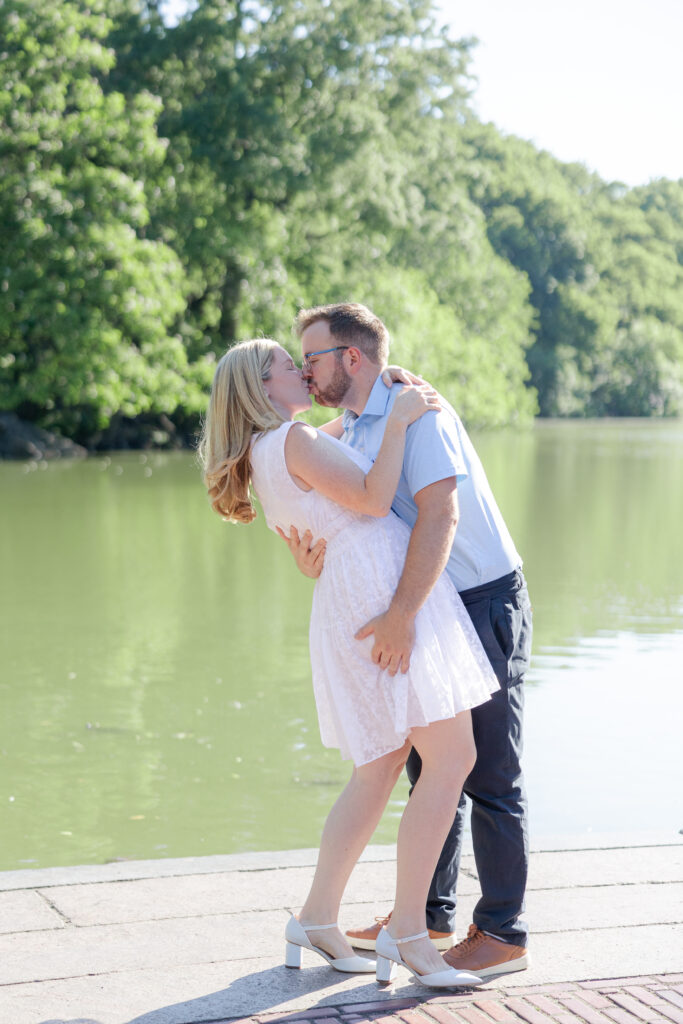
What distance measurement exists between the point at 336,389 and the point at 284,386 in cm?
14

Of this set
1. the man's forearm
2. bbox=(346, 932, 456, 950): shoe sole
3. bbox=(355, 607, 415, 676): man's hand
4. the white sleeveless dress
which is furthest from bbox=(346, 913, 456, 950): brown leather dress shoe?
the man's forearm

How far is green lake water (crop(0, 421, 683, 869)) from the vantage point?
6.24 metres

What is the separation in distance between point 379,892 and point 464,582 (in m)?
1.11

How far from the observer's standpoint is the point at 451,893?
3881 millimetres

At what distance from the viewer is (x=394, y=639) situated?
11.6 ft

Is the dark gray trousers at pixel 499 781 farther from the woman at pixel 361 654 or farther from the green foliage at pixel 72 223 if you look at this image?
the green foliage at pixel 72 223

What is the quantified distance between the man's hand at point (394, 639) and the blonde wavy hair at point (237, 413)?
0.58 metres

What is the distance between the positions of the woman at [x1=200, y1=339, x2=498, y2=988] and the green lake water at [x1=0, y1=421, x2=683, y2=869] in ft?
7.49

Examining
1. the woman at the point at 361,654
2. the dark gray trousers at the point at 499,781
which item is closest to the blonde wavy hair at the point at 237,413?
the woman at the point at 361,654

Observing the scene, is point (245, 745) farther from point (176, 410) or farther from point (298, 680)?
point (176, 410)

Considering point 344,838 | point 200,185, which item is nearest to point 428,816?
point 344,838

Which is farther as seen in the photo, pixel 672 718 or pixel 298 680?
pixel 298 680

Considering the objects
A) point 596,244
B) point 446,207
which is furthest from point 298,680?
point 596,244

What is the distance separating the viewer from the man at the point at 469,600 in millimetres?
3557
